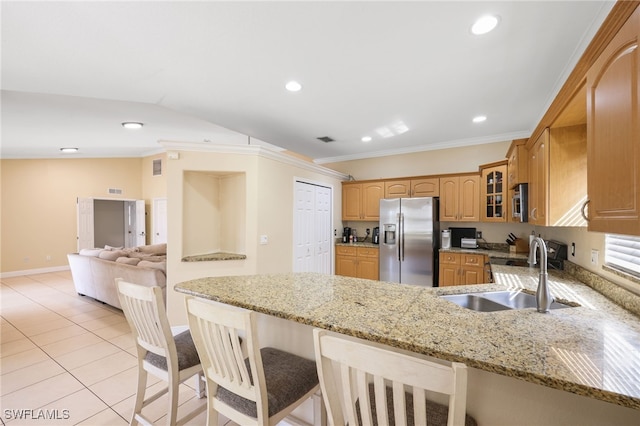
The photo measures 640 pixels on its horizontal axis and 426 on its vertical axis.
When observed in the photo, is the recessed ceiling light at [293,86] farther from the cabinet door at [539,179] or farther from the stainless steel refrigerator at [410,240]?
the stainless steel refrigerator at [410,240]

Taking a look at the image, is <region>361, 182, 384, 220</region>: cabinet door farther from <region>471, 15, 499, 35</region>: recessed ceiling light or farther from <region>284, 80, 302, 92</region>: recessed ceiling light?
<region>471, 15, 499, 35</region>: recessed ceiling light

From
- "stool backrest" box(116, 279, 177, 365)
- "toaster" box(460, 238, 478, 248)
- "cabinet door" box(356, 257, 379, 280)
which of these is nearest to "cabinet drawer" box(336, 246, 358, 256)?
"cabinet door" box(356, 257, 379, 280)

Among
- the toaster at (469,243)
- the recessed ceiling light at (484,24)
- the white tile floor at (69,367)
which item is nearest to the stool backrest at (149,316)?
the white tile floor at (69,367)

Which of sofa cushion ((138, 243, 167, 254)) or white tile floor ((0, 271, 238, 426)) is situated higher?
sofa cushion ((138, 243, 167, 254))

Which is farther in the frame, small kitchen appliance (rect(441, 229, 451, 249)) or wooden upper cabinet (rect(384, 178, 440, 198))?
wooden upper cabinet (rect(384, 178, 440, 198))

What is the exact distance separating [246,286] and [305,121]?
266 cm

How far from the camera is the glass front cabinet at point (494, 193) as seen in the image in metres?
3.81

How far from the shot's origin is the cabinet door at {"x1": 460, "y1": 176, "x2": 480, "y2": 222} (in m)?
4.36

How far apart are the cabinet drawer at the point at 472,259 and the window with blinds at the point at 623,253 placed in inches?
83.6

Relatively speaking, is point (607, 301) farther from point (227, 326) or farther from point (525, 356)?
point (227, 326)

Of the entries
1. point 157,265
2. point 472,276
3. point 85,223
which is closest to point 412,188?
point 472,276

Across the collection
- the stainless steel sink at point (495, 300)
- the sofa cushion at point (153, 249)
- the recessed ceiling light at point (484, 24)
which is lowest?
the sofa cushion at point (153, 249)

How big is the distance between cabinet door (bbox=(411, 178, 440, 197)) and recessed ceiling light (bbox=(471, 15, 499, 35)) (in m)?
2.98

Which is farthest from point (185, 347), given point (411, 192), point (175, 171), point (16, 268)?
point (16, 268)
